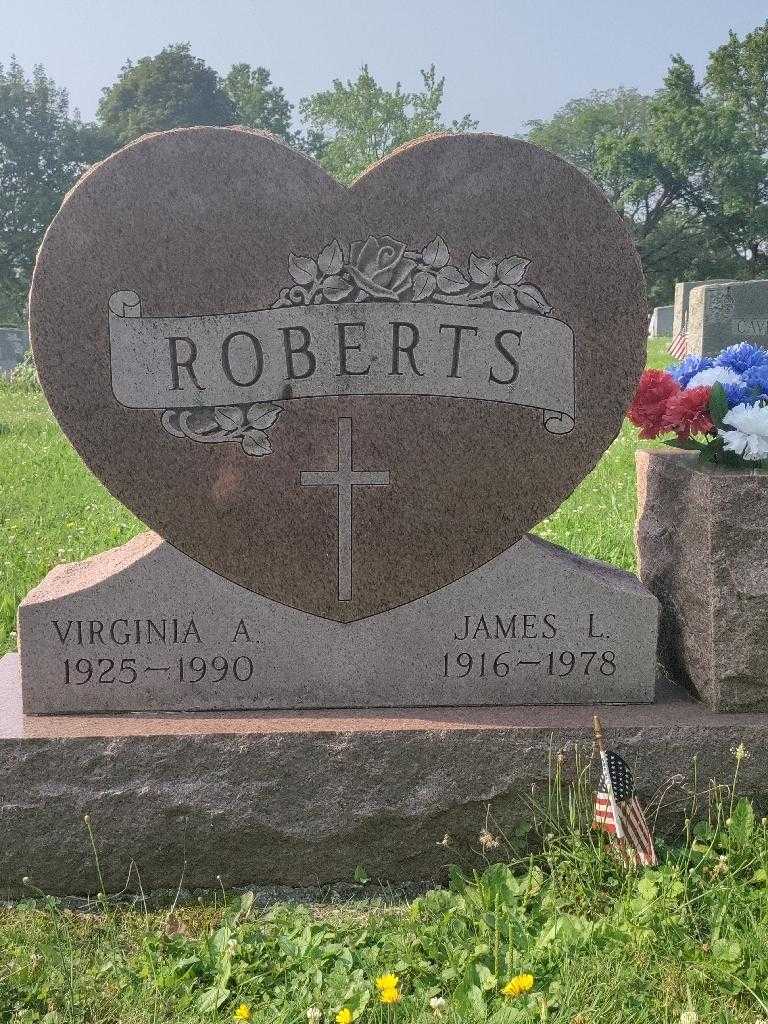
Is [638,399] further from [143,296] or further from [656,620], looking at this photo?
[143,296]

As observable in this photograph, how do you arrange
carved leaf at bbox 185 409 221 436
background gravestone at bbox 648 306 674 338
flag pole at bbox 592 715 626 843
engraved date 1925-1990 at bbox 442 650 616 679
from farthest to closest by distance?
background gravestone at bbox 648 306 674 338, engraved date 1925-1990 at bbox 442 650 616 679, carved leaf at bbox 185 409 221 436, flag pole at bbox 592 715 626 843

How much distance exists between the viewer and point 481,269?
106 inches

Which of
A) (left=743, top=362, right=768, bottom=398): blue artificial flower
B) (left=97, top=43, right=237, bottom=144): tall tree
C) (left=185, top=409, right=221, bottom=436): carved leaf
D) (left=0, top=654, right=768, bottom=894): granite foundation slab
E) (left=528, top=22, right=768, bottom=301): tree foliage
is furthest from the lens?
(left=97, top=43, right=237, bottom=144): tall tree

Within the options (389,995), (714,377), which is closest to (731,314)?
(714,377)

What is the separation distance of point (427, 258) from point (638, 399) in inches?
32.5

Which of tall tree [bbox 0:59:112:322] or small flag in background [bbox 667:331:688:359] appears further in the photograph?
tall tree [bbox 0:59:112:322]

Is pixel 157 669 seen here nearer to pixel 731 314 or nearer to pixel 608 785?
pixel 608 785

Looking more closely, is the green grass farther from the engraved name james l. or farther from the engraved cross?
the engraved name james l.

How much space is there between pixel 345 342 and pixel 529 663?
105 centimetres

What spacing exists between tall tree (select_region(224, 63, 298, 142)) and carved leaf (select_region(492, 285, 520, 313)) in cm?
5780

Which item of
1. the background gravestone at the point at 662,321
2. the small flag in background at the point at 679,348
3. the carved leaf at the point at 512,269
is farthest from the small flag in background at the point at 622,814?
the background gravestone at the point at 662,321

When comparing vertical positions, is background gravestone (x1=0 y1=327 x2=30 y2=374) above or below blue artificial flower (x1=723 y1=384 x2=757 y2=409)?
above

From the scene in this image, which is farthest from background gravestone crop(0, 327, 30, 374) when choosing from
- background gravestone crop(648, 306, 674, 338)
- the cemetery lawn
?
background gravestone crop(648, 306, 674, 338)

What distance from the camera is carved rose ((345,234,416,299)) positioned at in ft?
8.74
